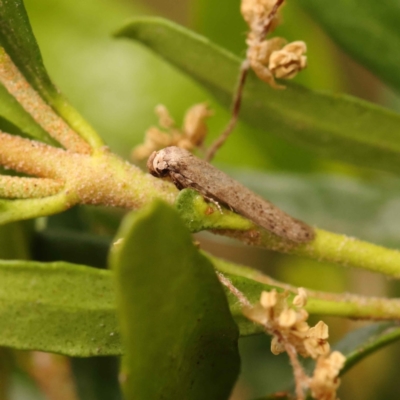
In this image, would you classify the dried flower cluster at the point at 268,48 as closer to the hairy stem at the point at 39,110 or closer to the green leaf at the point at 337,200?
the hairy stem at the point at 39,110

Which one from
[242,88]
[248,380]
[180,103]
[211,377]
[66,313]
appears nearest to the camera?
[66,313]

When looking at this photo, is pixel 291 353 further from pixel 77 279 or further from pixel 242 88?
pixel 242 88

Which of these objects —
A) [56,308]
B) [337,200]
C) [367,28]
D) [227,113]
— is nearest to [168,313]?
[56,308]

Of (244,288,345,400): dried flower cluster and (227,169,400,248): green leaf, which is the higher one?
(244,288,345,400): dried flower cluster

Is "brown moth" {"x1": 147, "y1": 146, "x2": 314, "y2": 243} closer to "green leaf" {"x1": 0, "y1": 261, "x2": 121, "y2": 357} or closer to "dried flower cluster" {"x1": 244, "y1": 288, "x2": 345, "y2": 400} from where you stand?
"dried flower cluster" {"x1": 244, "y1": 288, "x2": 345, "y2": 400}

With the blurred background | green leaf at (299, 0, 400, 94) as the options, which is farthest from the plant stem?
the blurred background

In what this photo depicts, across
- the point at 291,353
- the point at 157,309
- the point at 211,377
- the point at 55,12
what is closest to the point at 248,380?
the point at 211,377
